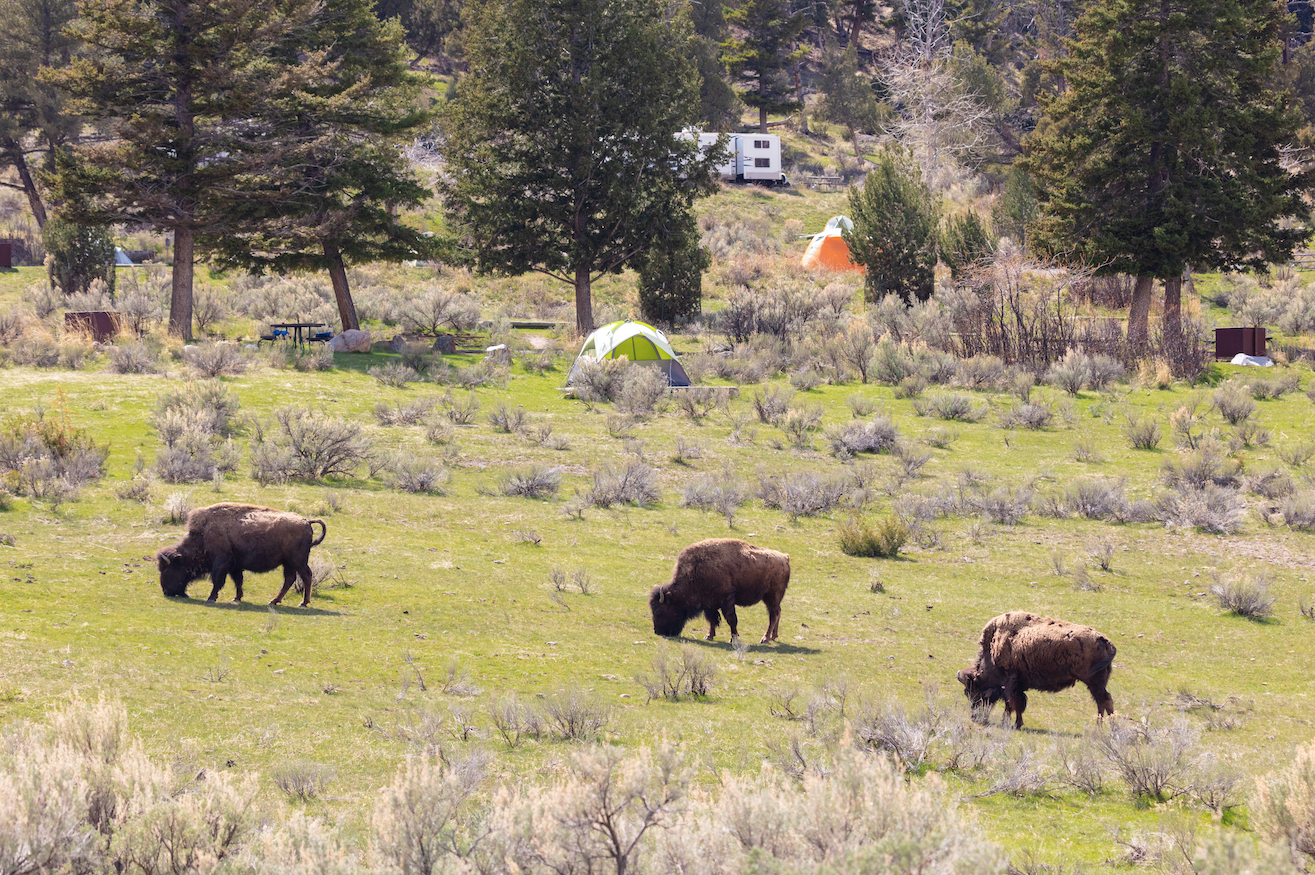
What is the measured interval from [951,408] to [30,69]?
47.3 metres

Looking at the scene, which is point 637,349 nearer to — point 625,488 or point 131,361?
point 131,361

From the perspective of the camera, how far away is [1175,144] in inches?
1280

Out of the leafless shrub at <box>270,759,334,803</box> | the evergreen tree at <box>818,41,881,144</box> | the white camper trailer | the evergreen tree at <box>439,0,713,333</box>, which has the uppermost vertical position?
the evergreen tree at <box>818,41,881,144</box>

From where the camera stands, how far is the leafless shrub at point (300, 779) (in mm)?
6074

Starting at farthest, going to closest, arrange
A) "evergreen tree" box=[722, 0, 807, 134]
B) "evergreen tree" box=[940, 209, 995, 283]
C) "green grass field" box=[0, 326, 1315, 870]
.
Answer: "evergreen tree" box=[722, 0, 807, 134] → "evergreen tree" box=[940, 209, 995, 283] → "green grass field" box=[0, 326, 1315, 870]

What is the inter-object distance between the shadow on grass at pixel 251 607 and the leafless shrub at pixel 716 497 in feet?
24.8

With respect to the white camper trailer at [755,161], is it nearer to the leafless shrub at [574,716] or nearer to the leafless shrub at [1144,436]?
the leafless shrub at [1144,436]

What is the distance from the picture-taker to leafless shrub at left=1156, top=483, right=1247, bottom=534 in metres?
16.8

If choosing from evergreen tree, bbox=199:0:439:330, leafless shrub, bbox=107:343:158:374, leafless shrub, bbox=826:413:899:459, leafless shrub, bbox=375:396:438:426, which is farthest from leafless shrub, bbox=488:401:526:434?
evergreen tree, bbox=199:0:439:330

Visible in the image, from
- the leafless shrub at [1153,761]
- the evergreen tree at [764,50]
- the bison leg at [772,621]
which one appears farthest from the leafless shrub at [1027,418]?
the evergreen tree at [764,50]

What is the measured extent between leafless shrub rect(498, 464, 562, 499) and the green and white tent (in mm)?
11399

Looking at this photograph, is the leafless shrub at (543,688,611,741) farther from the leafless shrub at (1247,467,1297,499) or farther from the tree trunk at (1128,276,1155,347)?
the tree trunk at (1128,276,1155,347)

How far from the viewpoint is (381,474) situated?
18.6 m

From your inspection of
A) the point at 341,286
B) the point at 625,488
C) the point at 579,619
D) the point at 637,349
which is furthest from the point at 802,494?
the point at 341,286
